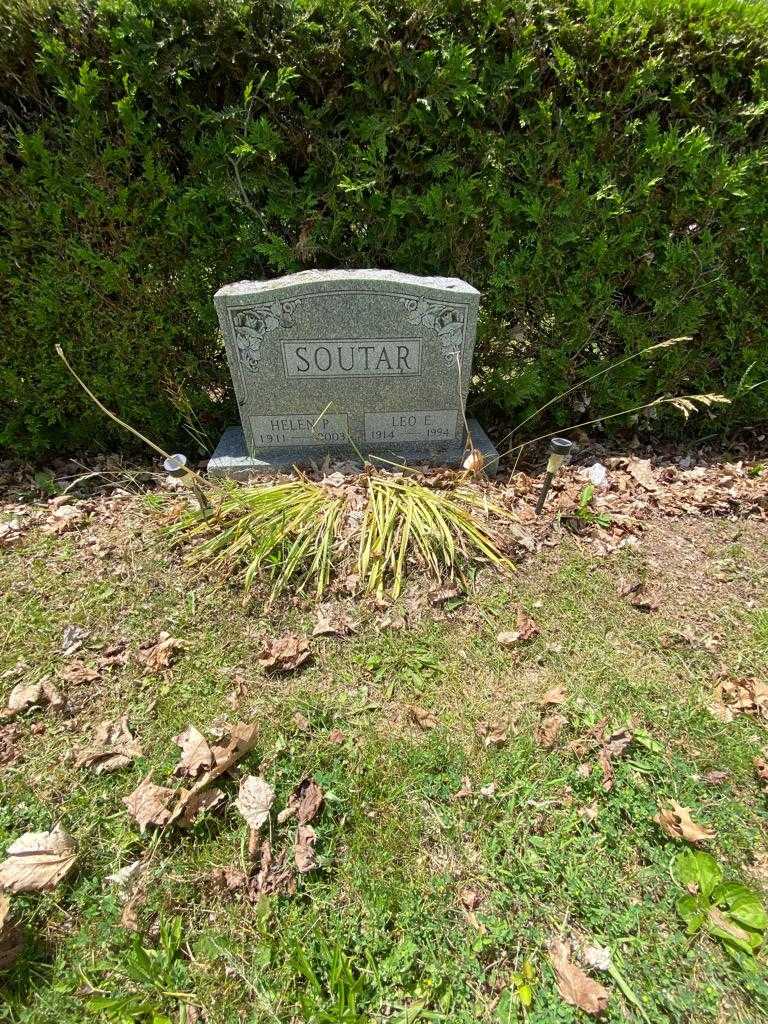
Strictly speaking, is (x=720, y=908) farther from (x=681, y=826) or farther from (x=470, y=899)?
(x=470, y=899)

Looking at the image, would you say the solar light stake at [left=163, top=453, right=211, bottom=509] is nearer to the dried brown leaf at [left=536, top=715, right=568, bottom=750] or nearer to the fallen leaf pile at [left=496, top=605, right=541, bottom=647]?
the fallen leaf pile at [left=496, top=605, right=541, bottom=647]

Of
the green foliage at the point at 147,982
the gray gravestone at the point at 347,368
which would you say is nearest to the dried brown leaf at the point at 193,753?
the green foliage at the point at 147,982

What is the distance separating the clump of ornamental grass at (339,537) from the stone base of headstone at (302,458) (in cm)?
37

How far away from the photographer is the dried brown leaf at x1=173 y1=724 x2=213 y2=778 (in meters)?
1.95

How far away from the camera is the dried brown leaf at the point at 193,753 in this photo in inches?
76.6

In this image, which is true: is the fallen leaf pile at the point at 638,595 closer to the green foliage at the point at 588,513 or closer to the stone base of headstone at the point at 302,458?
the green foliage at the point at 588,513

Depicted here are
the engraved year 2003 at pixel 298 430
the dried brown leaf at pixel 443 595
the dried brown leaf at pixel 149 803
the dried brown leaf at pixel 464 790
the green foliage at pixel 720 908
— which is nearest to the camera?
the green foliage at pixel 720 908

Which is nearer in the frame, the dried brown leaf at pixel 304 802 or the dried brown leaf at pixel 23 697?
the dried brown leaf at pixel 304 802

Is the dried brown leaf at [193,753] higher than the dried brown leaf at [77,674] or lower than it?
lower

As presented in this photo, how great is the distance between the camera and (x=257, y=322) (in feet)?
9.78

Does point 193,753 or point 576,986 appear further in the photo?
point 193,753

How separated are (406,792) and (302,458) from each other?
2128mm

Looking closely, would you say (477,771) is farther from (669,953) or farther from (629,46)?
(629,46)

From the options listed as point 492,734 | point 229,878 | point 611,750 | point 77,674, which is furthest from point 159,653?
point 611,750
